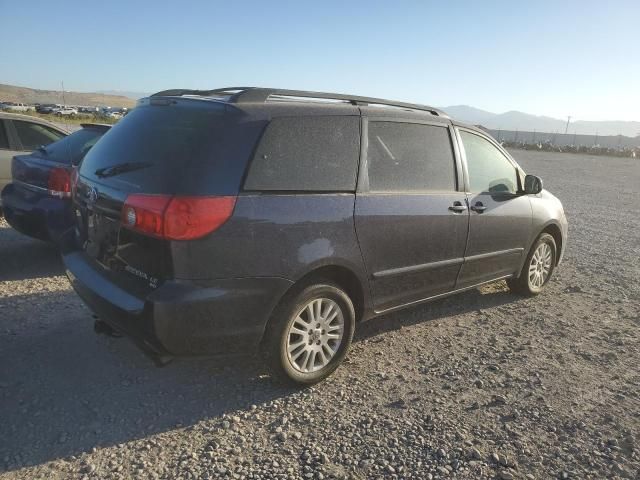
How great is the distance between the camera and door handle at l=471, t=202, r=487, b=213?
4279 mm

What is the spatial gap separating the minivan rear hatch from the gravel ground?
2.74 feet

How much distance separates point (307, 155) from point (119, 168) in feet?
3.77

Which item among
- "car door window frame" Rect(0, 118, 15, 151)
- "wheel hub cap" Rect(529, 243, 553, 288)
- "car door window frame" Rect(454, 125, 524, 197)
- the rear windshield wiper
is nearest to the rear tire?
"wheel hub cap" Rect(529, 243, 553, 288)

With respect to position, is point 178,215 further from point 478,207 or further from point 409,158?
point 478,207

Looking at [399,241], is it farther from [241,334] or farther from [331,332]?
[241,334]

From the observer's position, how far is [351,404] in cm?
320

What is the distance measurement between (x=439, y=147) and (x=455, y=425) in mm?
2169

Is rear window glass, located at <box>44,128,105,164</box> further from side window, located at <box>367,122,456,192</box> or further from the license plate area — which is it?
side window, located at <box>367,122,456,192</box>

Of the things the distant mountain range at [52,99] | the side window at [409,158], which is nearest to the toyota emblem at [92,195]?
the side window at [409,158]

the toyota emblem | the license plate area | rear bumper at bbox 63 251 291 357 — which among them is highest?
the toyota emblem

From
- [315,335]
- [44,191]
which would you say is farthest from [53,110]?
[315,335]

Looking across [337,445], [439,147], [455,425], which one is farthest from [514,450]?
[439,147]

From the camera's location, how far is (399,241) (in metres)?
3.65

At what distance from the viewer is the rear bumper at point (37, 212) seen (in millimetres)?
5047
